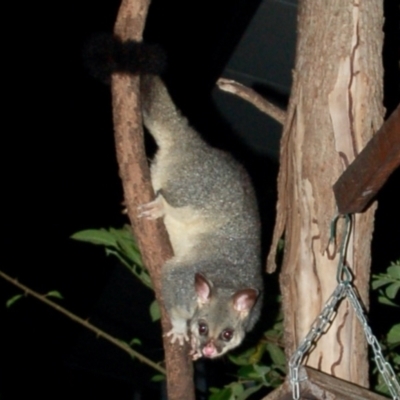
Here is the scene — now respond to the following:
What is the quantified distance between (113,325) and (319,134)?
4.63 meters

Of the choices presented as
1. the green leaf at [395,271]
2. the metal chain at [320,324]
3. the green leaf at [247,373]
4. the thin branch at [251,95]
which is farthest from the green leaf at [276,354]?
the thin branch at [251,95]

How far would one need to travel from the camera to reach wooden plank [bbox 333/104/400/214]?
2.91 m

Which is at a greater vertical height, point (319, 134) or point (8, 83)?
point (319, 134)

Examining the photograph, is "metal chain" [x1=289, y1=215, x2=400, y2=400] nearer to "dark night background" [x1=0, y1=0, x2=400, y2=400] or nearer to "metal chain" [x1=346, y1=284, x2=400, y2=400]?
"metal chain" [x1=346, y1=284, x2=400, y2=400]

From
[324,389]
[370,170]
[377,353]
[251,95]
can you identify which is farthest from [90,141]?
[324,389]

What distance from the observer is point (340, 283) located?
3260 mm

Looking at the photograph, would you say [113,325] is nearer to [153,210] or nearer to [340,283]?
[153,210]

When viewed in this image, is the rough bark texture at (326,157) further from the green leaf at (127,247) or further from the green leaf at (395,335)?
the green leaf at (127,247)

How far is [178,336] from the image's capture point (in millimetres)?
4031

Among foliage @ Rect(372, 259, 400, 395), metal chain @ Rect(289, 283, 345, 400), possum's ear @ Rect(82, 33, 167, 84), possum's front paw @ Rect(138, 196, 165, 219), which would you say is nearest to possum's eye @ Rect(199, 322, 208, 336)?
possum's front paw @ Rect(138, 196, 165, 219)

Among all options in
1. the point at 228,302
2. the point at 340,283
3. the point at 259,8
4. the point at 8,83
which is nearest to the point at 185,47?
the point at 259,8

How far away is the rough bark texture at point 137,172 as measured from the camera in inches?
148

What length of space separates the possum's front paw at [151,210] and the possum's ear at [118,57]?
551mm

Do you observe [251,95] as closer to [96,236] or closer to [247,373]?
[96,236]
